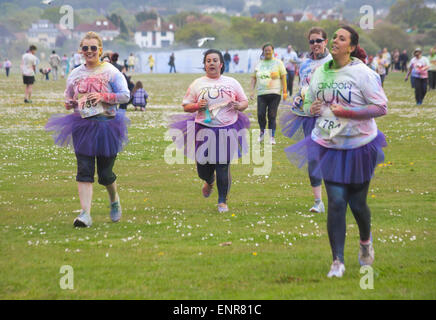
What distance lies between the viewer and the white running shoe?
6148 mm

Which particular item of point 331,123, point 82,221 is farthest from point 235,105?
point 331,123

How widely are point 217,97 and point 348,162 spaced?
3505mm

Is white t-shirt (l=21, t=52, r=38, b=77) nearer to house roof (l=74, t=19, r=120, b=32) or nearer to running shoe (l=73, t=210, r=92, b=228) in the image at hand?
running shoe (l=73, t=210, r=92, b=228)

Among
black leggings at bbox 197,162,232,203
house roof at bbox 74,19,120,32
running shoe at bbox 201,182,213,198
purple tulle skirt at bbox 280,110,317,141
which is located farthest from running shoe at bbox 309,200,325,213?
house roof at bbox 74,19,120,32

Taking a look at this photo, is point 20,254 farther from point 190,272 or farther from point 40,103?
point 40,103

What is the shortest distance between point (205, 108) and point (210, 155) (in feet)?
2.20

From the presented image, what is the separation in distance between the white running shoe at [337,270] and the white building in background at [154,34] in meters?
173

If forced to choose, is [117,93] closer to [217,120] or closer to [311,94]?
[217,120]

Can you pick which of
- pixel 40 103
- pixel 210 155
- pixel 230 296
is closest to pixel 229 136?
pixel 210 155

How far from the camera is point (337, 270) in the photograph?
6156 millimetres

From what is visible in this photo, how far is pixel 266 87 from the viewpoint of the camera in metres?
15.6

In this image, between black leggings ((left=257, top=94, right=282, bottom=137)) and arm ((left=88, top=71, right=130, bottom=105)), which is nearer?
arm ((left=88, top=71, right=130, bottom=105))

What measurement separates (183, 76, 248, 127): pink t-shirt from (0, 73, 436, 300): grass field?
1.32m

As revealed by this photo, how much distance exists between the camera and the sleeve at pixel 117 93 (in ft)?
27.1
